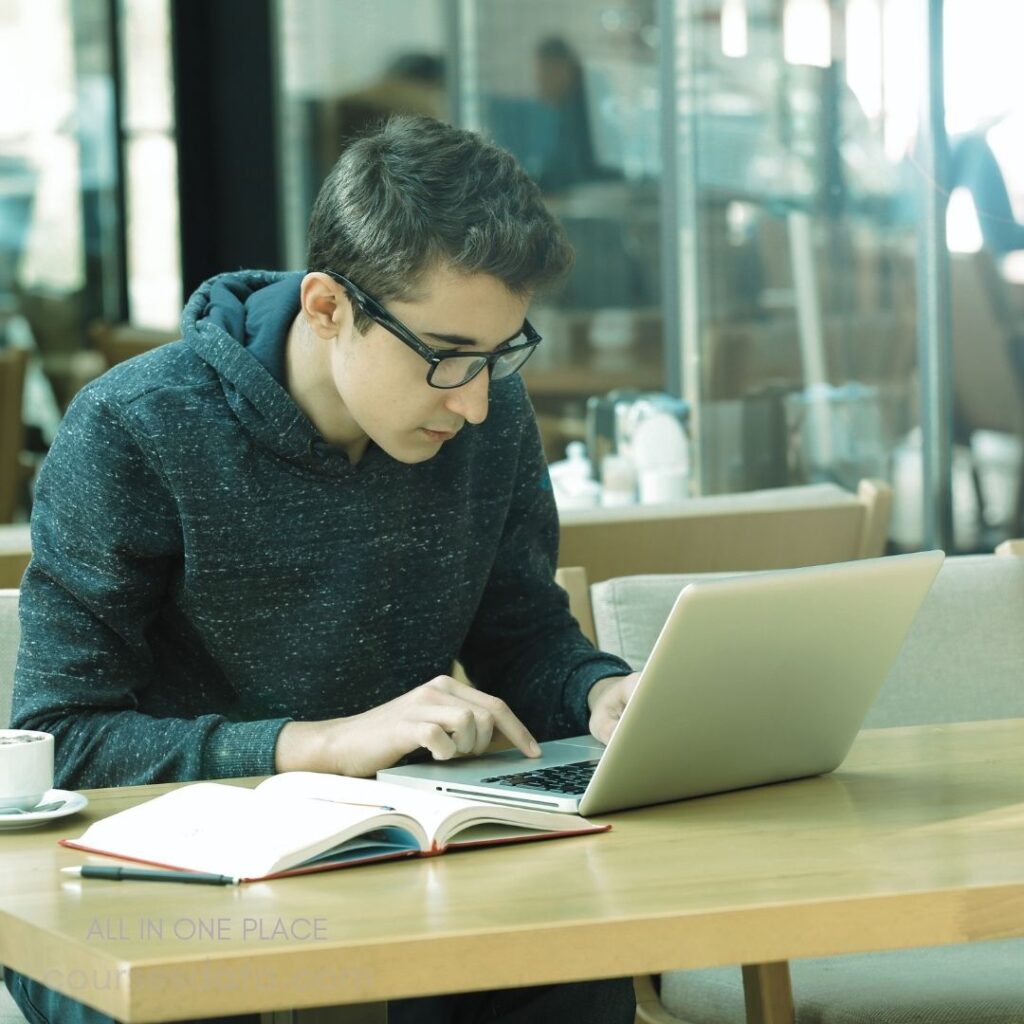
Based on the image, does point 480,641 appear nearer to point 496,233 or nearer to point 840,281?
point 496,233

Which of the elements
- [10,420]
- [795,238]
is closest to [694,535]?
[795,238]

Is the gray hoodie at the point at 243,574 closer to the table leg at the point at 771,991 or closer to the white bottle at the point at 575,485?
the table leg at the point at 771,991

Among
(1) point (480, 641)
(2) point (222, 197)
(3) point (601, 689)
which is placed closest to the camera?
(3) point (601, 689)

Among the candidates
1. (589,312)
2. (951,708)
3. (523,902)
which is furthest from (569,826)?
(589,312)

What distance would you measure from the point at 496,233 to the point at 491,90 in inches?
180

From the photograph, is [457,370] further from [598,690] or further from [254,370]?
[598,690]

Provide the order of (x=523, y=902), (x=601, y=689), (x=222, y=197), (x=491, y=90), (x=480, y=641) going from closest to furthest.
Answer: (x=523, y=902) → (x=601, y=689) → (x=480, y=641) → (x=491, y=90) → (x=222, y=197)

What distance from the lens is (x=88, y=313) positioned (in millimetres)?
7793

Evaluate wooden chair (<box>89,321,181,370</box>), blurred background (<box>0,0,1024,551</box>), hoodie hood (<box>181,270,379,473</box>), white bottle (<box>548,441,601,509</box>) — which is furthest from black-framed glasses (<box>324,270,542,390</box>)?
wooden chair (<box>89,321,181,370</box>)

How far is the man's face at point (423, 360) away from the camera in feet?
4.94

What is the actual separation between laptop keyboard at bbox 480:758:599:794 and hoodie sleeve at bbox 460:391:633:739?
13.5 inches

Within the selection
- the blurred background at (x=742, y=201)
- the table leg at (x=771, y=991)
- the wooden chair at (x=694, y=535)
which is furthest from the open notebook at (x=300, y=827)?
the blurred background at (x=742, y=201)

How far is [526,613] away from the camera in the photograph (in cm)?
185

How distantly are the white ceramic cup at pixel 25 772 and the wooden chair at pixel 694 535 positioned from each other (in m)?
1.13
